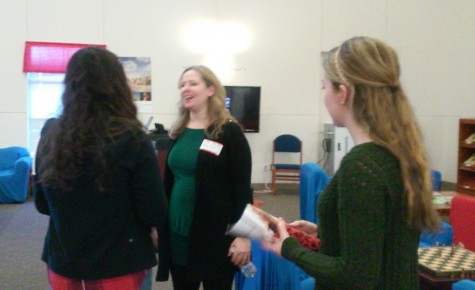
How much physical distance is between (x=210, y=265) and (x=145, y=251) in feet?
1.83

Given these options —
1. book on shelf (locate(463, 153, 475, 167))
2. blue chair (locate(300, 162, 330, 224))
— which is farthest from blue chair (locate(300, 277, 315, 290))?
book on shelf (locate(463, 153, 475, 167))

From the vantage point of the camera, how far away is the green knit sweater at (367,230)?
95cm

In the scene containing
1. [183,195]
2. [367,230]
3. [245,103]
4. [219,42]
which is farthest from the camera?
[219,42]

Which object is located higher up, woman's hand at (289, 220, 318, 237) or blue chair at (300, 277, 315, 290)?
woman's hand at (289, 220, 318, 237)

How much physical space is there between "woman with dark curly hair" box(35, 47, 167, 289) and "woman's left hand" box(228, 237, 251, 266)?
58 centimetres

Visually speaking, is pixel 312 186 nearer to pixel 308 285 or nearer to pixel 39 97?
pixel 308 285

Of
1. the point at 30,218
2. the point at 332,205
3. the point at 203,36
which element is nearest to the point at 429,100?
the point at 203,36

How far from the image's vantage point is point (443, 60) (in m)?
8.51

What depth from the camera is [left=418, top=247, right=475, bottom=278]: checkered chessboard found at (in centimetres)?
171

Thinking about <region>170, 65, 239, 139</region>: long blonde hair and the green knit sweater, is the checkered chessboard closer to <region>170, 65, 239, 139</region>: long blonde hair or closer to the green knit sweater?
the green knit sweater

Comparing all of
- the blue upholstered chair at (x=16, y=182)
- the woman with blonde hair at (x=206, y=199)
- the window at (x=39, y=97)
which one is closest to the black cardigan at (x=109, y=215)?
the woman with blonde hair at (x=206, y=199)

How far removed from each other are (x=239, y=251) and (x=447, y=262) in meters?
0.88

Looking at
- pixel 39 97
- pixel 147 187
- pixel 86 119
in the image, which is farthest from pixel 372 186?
pixel 39 97

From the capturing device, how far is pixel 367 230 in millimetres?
946
